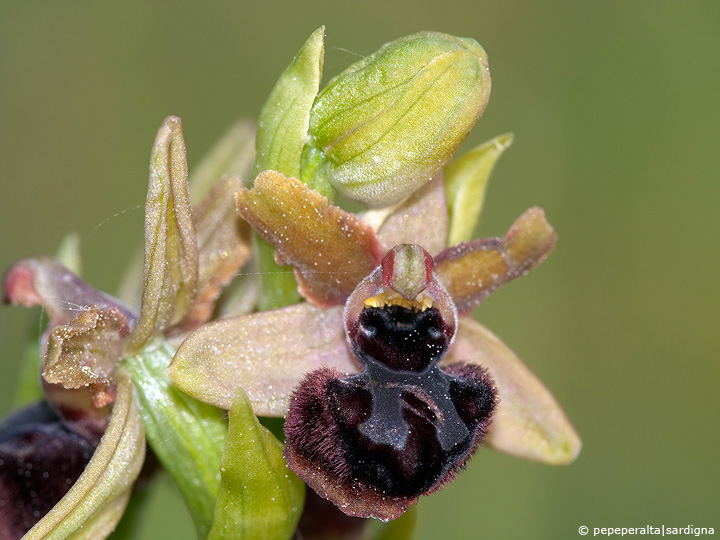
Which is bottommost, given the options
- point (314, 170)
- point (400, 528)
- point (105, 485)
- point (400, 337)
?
point (400, 528)

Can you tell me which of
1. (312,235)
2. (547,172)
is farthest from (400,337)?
(547,172)

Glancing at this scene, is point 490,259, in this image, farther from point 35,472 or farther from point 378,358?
point 35,472

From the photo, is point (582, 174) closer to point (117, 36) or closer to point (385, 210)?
point (117, 36)

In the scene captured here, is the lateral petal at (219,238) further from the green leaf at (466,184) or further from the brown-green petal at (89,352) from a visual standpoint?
the green leaf at (466,184)

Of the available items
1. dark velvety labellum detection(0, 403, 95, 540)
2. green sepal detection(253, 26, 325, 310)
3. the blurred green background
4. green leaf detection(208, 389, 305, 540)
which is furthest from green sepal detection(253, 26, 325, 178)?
the blurred green background

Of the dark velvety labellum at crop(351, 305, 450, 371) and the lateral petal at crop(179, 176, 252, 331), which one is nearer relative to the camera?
the dark velvety labellum at crop(351, 305, 450, 371)

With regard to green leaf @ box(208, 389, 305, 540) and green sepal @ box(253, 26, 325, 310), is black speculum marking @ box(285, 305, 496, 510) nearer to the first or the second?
green leaf @ box(208, 389, 305, 540)

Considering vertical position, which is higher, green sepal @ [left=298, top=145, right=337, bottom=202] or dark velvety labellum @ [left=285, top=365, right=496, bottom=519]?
green sepal @ [left=298, top=145, right=337, bottom=202]
